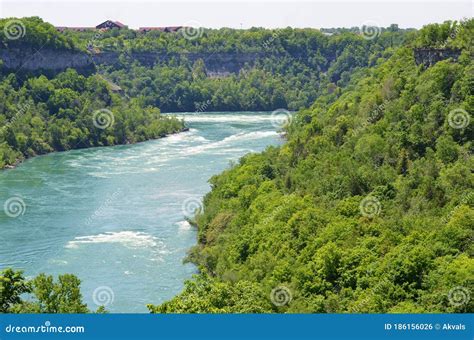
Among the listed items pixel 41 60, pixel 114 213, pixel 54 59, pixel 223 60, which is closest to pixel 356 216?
pixel 114 213

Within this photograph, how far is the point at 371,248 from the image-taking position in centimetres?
2730

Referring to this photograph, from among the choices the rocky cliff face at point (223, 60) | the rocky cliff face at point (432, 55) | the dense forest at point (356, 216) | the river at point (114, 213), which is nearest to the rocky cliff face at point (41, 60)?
the river at point (114, 213)

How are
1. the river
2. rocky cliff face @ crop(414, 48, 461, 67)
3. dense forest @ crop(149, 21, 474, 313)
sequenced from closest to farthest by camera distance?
dense forest @ crop(149, 21, 474, 313) < the river < rocky cliff face @ crop(414, 48, 461, 67)

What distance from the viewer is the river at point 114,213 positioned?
108 ft

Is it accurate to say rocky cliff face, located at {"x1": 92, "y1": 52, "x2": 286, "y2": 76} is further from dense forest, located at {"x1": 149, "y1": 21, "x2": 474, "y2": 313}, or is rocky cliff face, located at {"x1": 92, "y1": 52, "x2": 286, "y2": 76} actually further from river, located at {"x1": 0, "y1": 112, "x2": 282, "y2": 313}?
dense forest, located at {"x1": 149, "y1": 21, "x2": 474, "y2": 313}

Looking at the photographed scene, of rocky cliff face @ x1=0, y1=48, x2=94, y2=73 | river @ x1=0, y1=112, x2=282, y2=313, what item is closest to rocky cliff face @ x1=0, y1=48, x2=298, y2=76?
rocky cliff face @ x1=0, y1=48, x2=94, y2=73

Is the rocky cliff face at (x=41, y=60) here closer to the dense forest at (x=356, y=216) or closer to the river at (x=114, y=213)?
the river at (x=114, y=213)

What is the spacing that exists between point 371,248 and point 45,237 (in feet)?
55.7

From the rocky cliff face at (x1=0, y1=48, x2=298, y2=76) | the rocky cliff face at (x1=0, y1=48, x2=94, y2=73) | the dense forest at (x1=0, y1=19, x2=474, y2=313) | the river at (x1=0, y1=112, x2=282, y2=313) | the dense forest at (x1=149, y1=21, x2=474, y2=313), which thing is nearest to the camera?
the dense forest at (x1=0, y1=19, x2=474, y2=313)

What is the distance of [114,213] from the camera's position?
43938 mm

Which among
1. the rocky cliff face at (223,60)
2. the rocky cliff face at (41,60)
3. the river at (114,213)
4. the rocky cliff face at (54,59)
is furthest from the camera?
the rocky cliff face at (223,60)

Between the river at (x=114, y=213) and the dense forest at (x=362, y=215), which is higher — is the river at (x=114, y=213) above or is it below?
below

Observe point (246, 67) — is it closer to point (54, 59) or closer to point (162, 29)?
point (162, 29)

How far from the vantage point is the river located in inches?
1294
